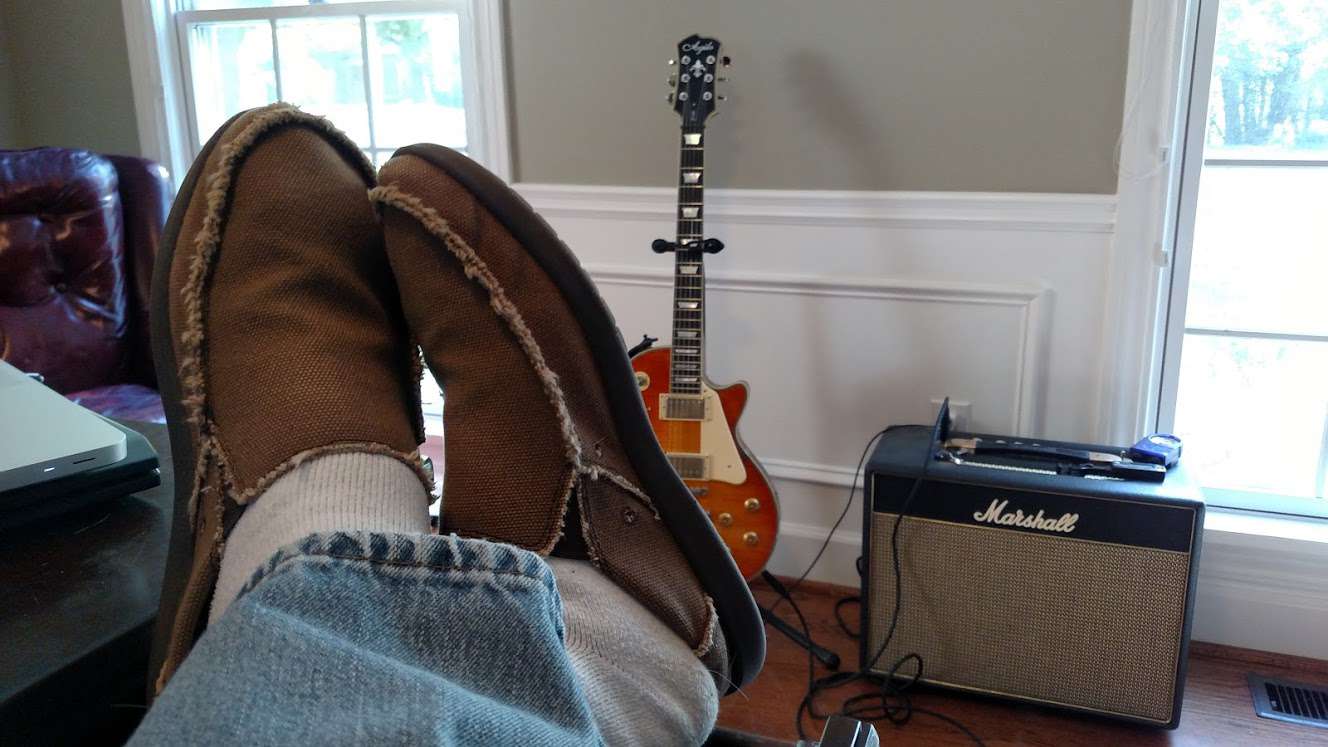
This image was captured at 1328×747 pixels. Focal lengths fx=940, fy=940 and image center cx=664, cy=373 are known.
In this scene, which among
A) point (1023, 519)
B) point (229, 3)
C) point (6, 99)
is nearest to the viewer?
point (1023, 519)

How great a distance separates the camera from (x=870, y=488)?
1.36 m

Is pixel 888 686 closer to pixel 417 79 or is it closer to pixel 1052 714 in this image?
pixel 1052 714

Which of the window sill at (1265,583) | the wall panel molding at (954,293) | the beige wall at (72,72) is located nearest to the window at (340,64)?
the beige wall at (72,72)

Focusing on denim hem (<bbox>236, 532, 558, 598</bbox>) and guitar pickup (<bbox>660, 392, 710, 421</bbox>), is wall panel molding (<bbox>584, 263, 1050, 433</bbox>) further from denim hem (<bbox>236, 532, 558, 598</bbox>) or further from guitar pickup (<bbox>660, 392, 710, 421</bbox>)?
denim hem (<bbox>236, 532, 558, 598</bbox>)

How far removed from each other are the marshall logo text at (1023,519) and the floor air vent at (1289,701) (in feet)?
1.42

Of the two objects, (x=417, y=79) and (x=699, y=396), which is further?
(x=417, y=79)

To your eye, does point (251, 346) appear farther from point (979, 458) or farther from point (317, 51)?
point (317, 51)

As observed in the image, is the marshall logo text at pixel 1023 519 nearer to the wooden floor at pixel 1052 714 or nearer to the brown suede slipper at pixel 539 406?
the wooden floor at pixel 1052 714

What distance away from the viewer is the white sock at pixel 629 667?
621mm

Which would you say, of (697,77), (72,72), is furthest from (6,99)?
(697,77)

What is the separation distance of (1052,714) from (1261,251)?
Answer: 0.78m

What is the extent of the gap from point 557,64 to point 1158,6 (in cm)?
99

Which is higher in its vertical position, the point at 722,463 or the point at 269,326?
the point at 269,326

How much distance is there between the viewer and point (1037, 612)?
132 cm
